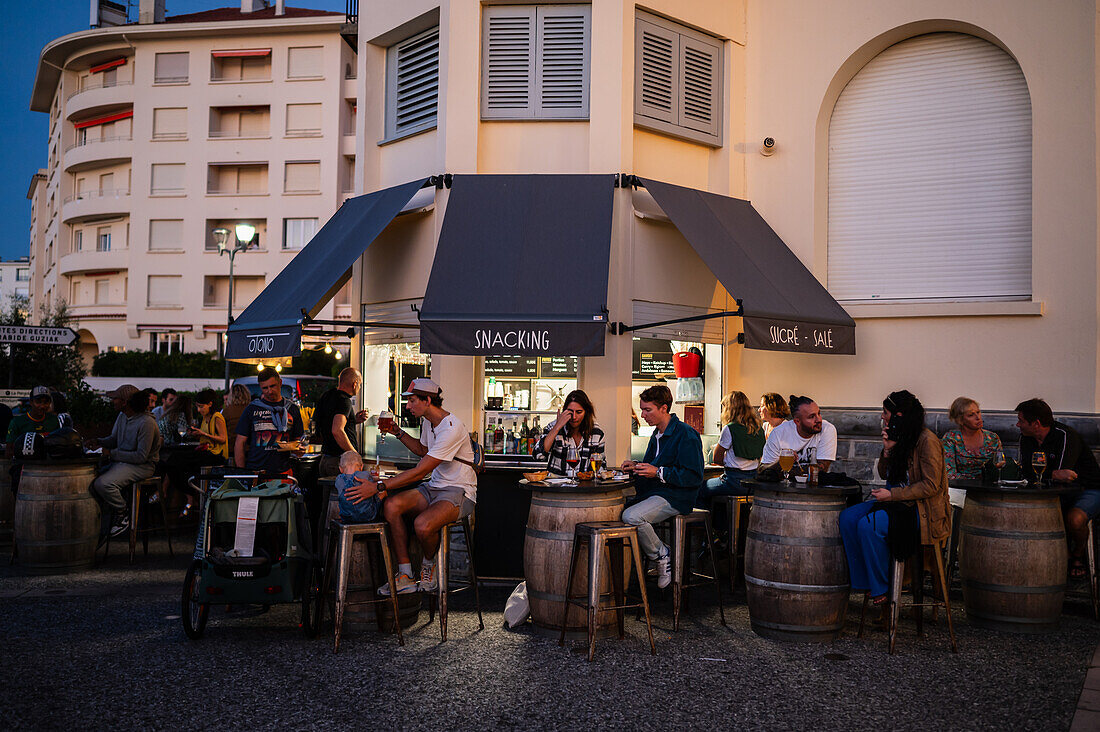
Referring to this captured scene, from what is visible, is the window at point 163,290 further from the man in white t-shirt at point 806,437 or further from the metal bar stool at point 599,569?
the metal bar stool at point 599,569

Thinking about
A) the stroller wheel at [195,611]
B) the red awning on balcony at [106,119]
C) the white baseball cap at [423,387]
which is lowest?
the stroller wheel at [195,611]

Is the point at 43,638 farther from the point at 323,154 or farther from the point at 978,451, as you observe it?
the point at 323,154

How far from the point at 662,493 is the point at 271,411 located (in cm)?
336

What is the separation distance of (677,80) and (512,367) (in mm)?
A: 3386

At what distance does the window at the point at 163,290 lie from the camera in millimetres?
40594

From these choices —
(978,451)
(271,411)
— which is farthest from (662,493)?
(271,411)

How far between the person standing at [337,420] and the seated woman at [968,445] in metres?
5.04

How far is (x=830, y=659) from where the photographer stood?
5945 millimetres

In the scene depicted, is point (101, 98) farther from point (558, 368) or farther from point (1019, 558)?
point (1019, 558)

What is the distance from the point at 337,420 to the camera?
8641 millimetres

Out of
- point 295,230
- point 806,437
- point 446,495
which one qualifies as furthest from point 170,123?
point 806,437

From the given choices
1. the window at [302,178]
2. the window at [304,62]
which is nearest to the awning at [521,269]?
the window at [302,178]

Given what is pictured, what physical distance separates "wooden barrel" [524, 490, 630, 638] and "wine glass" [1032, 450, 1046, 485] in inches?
122

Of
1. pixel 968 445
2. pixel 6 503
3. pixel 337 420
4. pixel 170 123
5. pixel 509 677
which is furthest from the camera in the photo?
pixel 170 123
